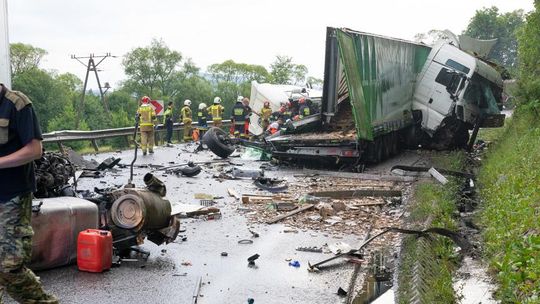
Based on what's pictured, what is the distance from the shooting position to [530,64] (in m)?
17.2

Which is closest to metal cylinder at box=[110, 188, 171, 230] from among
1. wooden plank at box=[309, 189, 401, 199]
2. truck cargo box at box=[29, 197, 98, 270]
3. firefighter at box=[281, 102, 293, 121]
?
truck cargo box at box=[29, 197, 98, 270]

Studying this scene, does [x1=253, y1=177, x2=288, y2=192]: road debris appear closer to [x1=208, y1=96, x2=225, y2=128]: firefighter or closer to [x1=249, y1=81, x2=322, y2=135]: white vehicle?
[x1=208, y1=96, x2=225, y2=128]: firefighter

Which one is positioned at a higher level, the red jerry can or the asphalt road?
the red jerry can

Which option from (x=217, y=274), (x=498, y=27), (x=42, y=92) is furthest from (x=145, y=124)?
(x=498, y=27)

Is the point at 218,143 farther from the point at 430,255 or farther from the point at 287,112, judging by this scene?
the point at 430,255

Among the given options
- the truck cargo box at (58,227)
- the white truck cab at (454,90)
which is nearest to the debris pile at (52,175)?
the truck cargo box at (58,227)

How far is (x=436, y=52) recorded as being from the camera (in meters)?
17.6

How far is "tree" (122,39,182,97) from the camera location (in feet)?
211

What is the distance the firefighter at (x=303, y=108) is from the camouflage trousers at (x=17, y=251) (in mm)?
15712

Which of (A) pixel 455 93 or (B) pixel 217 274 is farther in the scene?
(A) pixel 455 93

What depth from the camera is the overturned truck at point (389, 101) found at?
41.7ft

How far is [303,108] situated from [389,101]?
5.34 m

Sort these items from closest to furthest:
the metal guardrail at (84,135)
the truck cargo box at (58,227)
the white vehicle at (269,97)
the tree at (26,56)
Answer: the truck cargo box at (58,227)
the metal guardrail at (84,135)
the white vehicle at (269,97)
the tree at (26,56)

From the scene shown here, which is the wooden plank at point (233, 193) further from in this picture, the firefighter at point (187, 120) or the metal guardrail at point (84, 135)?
the firefighter at point (187, 120)
